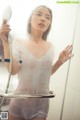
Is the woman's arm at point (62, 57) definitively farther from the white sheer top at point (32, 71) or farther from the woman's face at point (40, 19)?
the woman's face at point (40, 19)

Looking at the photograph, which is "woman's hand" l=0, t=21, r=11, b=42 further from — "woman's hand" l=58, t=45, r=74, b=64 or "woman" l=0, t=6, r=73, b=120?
"woman's hand" l=58, t=45, r=74, b=64

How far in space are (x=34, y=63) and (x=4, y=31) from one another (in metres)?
0.27

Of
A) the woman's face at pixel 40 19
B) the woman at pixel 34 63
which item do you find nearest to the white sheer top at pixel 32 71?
the woman at pixel 34 63

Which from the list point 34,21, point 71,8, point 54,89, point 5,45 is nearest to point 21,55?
point 5,45

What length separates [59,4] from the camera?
1.32 metres

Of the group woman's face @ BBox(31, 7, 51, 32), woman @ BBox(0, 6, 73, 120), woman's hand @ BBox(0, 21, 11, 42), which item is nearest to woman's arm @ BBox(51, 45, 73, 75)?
woman @ BBox(0, 6, 73, 120)

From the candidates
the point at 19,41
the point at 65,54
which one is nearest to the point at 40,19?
the point at 19,41

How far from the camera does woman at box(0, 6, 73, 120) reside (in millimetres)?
1308

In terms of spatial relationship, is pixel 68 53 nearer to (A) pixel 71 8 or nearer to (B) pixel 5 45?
(A) pixel 71 8

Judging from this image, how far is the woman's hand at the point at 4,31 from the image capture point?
1270 millimetres

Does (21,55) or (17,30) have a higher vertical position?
(17,30)

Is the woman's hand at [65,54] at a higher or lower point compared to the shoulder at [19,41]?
lower

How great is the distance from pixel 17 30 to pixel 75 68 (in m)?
0.48

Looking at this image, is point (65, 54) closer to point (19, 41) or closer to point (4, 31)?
point (19, 41)
